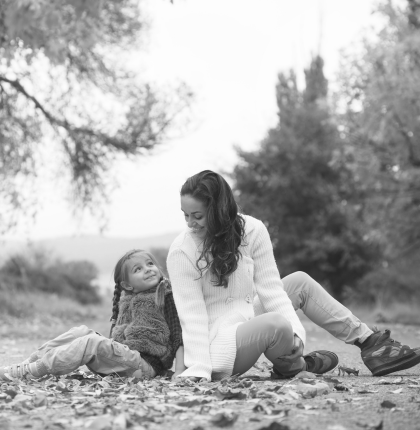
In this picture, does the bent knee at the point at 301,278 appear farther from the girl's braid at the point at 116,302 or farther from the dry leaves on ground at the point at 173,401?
the girl's braid at the point at 116,302

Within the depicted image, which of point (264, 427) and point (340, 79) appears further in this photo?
point (340, 79)

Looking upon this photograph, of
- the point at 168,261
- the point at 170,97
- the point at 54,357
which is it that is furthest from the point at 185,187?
the point at 170,97

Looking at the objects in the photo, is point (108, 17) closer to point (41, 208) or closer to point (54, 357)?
point (41, 208)

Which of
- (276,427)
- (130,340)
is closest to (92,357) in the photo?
(130,340)

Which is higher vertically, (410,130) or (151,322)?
(410,130)

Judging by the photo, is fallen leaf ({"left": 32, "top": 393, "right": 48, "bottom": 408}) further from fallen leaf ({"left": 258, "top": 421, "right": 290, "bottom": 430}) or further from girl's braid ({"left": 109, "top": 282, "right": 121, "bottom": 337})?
girl's braid ({"left": 109, "top": 282, "right": 121, "bottom": 337})

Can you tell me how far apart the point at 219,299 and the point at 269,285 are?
1.02ft

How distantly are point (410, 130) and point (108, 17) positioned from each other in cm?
599

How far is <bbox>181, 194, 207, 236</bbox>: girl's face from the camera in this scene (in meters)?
4.45

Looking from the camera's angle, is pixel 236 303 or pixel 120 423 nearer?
pixel 120 423

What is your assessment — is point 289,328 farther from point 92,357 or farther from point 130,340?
point 92,357

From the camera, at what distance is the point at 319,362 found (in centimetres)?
471

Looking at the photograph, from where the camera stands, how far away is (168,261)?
4.54 meters

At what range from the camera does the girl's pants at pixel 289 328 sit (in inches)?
169
